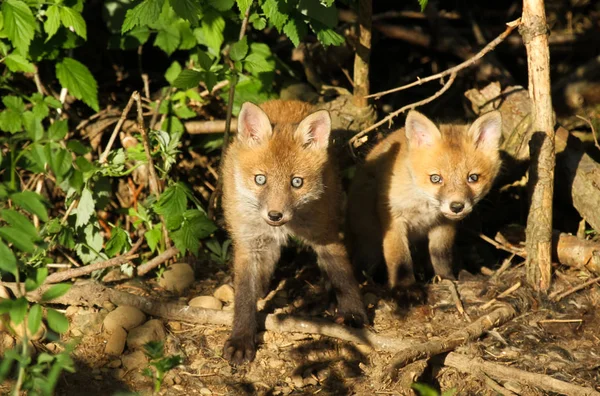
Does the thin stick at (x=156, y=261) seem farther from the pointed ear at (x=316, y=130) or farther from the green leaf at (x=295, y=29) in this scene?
the green leaf at (x=295, y=29)

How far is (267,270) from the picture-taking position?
444 centimetres

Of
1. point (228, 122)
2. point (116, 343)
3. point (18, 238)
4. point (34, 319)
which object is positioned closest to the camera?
point (34, 319)

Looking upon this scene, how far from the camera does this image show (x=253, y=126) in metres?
4.24

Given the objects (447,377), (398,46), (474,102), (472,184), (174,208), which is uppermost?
(398,46)

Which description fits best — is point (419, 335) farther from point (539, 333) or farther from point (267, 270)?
point (267, 270)

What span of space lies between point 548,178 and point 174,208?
241 cm

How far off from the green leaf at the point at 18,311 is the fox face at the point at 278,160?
154cm

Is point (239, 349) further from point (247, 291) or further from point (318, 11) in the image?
point (318, 11)

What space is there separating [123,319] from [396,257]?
6.02 feet

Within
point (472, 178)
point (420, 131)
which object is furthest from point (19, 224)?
point (472, 178)

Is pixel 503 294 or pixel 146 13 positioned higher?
pixel 146 13

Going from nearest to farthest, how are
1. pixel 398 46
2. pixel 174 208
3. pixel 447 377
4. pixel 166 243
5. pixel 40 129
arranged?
pixel 40 129, pixel 447 377, pixel 174 208, pixel 166 243, pixel 398 46

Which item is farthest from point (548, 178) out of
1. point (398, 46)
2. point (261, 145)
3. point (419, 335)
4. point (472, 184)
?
point (398, 46)

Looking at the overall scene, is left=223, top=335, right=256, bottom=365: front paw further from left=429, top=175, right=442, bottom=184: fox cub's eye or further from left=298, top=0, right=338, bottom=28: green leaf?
left=298, top=0, right=338, bottom=28: green leaf
